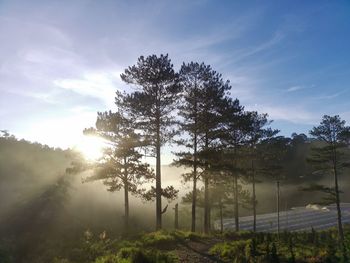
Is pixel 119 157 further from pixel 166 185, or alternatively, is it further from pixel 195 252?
pixel 195 252

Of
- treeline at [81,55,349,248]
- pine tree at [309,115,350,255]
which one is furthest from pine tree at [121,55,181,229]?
pine tree at [309,115,350,255]

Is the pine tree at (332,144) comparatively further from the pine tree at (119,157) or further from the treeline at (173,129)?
the pine tree at (119,157)

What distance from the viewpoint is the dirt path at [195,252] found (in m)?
14.7

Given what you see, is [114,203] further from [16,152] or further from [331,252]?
[331,252]

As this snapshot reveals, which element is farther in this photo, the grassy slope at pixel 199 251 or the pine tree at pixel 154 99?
the pine tree at pixel 154 99

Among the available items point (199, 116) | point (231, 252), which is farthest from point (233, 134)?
point (231, 252)

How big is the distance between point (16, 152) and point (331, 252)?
52.1 m

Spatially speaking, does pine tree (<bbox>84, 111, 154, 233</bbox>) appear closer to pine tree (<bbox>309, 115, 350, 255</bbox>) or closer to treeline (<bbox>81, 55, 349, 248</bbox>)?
treeline (<bbox>81, 55, 349, 248</bbox>)

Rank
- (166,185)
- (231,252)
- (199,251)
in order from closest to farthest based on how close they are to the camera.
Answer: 1. (231,252)
2. (199,251)
3. (166,185)

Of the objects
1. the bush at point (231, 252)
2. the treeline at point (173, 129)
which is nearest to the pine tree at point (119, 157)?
the treeline at point (173, 129)

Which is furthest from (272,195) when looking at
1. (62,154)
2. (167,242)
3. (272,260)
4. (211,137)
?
(272,260)

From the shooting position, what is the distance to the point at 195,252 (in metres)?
16.8

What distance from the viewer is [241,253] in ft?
46.4

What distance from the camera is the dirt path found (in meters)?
14.7
